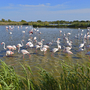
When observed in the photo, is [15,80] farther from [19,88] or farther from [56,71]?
[56,71]

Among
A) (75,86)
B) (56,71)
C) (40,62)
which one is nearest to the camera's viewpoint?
(75,86)

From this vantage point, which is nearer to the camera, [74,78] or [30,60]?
[74,78]

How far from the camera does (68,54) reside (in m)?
8.74

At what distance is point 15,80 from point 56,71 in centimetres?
315

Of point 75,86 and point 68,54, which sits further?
point 68,54

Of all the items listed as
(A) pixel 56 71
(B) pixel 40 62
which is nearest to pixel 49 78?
(A) pixel 56 71

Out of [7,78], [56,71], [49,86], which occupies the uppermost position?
[7,78]

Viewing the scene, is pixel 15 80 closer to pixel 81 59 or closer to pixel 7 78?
pixel 7 78

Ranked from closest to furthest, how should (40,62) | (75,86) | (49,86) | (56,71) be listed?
(75,86) < (49,86) < (56,71) < (40,62)

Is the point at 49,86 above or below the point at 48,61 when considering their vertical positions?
above

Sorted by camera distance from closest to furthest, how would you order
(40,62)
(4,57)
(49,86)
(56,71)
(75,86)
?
(75,86) → (49,86) → (56,71) → (40,62) → (4,57)

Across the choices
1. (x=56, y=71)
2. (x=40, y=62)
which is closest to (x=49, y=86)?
(x=56, y=71)

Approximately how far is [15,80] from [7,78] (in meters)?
0.33

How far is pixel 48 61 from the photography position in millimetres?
7516
